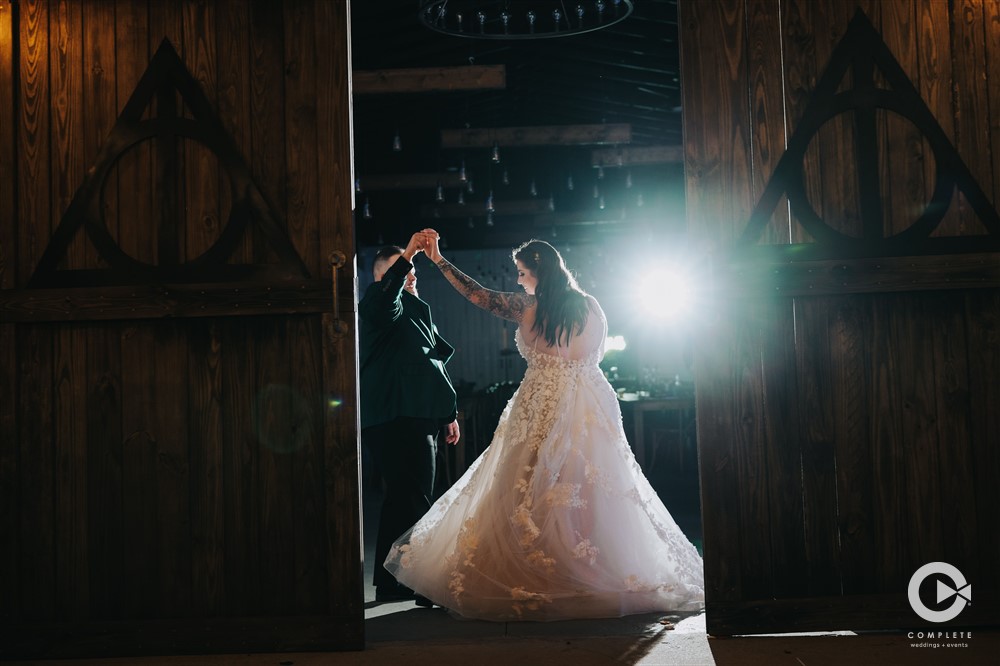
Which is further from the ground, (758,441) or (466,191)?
(466,191)

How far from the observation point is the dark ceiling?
7.05 metres

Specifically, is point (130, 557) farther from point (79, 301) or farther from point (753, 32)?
point (753, 32)

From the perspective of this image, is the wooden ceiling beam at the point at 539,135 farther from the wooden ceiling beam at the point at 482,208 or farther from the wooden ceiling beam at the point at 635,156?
the wooden ceiling beam at the point at 482,208

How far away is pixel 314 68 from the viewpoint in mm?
3473

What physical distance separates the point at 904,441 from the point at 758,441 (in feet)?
1.85

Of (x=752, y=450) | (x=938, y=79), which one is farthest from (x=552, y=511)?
(x=938, y=79)

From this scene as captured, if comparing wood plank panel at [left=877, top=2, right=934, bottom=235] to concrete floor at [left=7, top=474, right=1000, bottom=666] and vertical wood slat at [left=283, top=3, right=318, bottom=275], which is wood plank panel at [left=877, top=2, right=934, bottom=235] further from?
vertical wood slat at [left=283, top=3, right=318, bottom=275]

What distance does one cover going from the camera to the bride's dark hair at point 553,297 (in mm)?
4426

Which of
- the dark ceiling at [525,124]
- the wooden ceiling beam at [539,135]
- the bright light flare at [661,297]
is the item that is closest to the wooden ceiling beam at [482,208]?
the dark ceiling at [525,124]

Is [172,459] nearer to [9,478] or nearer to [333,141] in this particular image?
[9,478]

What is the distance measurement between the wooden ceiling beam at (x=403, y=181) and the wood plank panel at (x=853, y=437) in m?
7.99

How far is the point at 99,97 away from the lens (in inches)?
137

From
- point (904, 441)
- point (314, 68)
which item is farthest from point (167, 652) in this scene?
point (904, 441)

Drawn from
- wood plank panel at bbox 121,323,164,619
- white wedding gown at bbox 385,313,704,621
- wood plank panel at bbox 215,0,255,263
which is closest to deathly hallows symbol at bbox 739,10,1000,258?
white wedding gown at bbox 385,313,704,621
